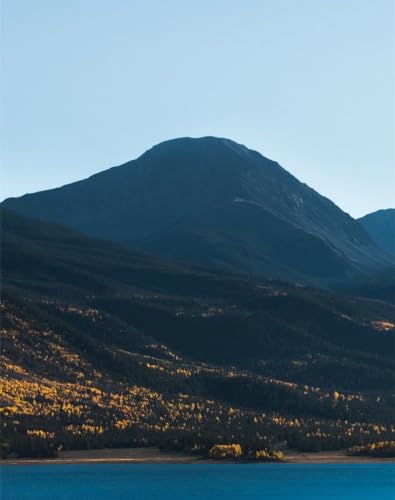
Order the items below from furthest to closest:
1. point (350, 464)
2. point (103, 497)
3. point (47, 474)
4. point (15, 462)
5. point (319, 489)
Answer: point (350, 464), point (15, 462), point (47, 474), point (319, 489), point (103, 497)

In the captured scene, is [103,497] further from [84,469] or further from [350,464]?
[350,464]

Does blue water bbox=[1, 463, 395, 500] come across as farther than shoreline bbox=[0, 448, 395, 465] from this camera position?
No

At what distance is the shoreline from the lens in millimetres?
180125

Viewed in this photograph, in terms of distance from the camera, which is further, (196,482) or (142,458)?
(142,458)

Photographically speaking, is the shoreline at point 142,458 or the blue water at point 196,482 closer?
the blue water at point 196,482

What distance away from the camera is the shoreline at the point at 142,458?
180125 mm

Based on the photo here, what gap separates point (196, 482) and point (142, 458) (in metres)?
29.9

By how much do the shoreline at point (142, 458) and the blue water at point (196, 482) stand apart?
2.81m

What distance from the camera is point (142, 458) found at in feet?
606

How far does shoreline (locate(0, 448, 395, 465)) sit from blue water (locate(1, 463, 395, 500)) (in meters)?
2.81

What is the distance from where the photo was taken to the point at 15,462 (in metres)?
178

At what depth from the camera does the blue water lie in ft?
472

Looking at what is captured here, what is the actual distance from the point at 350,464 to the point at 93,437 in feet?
128

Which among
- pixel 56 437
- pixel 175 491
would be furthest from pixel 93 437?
pixel 175 491
